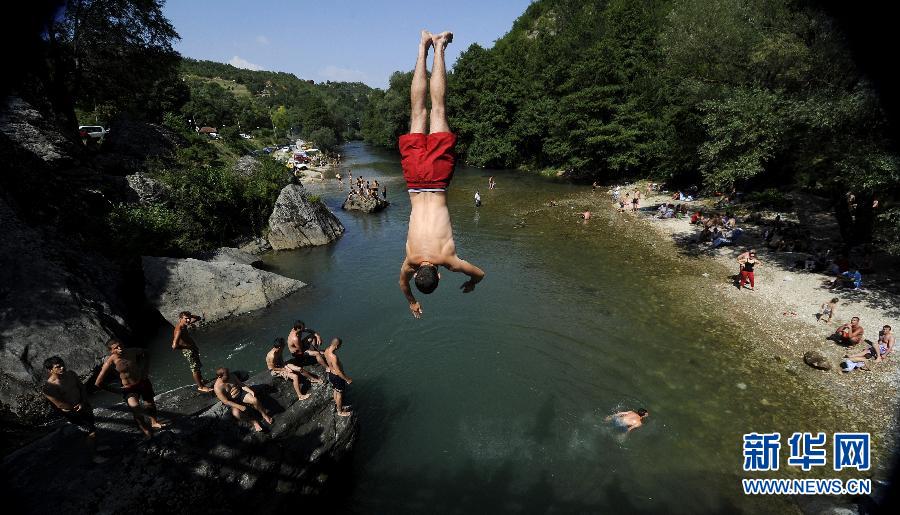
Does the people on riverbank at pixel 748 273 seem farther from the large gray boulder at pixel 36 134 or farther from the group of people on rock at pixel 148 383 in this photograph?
the large gray boulder at pixel 36 134

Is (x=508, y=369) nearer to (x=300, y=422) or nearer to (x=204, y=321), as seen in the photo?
(x=300, y=422)

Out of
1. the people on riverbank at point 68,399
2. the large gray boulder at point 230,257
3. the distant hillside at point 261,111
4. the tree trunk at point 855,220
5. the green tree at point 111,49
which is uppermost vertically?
the distant hillside at point 261,111

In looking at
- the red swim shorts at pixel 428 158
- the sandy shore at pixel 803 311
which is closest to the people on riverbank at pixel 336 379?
the red swim shorts at pixel 428 158

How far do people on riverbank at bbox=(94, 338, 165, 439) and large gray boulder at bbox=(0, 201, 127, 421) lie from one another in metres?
4.64

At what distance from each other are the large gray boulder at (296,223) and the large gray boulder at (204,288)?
7655 millimetres

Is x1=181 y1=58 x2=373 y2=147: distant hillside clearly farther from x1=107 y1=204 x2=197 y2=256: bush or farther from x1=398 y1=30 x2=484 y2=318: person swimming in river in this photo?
x1=398 y1=30 x2=484 y2=318: person swimming in river

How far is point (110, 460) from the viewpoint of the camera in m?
6.08

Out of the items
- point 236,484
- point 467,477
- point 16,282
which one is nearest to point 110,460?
point 236,484

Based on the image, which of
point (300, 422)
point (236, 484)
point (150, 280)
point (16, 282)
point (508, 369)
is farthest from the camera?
point (150, 280)

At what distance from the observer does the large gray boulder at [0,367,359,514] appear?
18.7 feet

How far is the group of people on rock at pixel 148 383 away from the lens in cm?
651

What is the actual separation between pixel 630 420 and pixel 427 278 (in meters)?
7.50

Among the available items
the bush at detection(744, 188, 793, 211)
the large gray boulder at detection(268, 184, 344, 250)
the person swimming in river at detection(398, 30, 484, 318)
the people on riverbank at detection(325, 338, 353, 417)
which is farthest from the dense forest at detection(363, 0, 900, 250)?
the large gray boulder at detection(268, 184, 344, 250)

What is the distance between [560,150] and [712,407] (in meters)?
35.7
